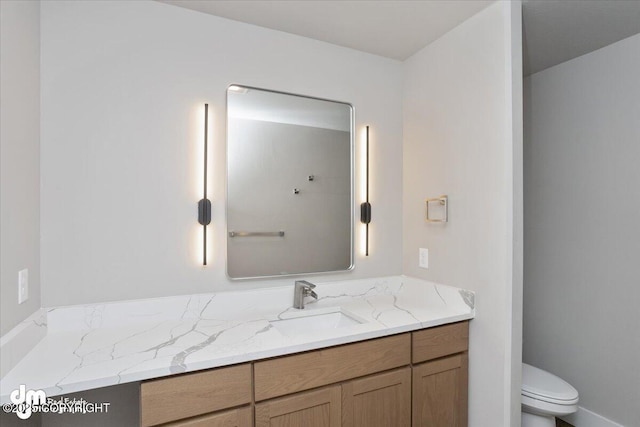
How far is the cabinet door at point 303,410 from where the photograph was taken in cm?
135

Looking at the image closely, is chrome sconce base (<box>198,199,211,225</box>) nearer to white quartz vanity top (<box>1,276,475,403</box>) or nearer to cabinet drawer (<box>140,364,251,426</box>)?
white quartz vanity top (<box>1,276,475,403</box>)

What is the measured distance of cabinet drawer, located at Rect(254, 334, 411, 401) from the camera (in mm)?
1352

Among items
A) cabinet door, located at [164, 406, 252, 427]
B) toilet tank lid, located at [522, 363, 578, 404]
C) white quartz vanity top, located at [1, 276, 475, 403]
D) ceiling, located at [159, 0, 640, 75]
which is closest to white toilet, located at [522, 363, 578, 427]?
toilet tank lid, located at [522, 363, 578, 404]

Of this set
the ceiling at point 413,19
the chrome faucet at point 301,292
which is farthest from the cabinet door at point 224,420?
the ceiling at point 413,19

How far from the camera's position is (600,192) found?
2.22 meters

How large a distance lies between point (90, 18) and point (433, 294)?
2.30 m

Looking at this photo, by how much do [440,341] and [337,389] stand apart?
0.62 meters

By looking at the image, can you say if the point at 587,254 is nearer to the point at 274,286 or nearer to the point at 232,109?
the point at 274,286

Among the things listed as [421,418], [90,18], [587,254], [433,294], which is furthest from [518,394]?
[90,18]

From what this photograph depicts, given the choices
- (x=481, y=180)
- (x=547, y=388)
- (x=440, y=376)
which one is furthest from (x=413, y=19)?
(x=547, y=388)

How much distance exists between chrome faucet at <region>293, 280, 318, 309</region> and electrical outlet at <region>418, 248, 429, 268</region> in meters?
0.74

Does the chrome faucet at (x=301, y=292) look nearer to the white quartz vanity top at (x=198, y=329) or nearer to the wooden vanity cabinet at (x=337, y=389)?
the white quartz vanity top at (x=198, y=329)

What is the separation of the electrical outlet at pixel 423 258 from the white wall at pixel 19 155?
200 centimetres

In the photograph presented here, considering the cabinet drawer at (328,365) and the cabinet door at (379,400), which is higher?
the cabinet drawer at (328,365)
